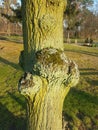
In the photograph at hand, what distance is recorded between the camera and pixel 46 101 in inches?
157

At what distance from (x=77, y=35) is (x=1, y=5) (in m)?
23.1

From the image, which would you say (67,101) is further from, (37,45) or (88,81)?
(37,45)

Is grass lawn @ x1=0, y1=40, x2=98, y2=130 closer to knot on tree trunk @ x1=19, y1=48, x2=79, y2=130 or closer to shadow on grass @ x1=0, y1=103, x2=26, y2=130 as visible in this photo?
shadow on grass @ x1=0, y1=103, x2=26, y2=130

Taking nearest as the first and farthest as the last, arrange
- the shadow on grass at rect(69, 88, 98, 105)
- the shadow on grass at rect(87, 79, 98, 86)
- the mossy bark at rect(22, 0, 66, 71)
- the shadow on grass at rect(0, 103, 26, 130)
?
the mossy bark at rect(22, 0, 66, 71) < the shadow on grass at rect(0, 103, 26, 130) < the shadow on grass at rect(69, 88, 98, 105) < the shadow on grass at rect(87, 79, 98, 86)

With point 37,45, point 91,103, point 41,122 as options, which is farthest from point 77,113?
point 37,45

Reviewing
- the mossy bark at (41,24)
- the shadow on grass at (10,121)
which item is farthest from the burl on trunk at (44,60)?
the shadow on grass at (10,121)

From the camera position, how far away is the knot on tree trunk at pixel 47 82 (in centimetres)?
369

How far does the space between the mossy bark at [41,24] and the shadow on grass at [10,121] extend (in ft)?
8.97

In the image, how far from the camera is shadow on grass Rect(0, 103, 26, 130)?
6258 millimetres

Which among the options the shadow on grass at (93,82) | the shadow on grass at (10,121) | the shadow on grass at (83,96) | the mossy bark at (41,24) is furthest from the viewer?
the shadow on grass at (93,82)

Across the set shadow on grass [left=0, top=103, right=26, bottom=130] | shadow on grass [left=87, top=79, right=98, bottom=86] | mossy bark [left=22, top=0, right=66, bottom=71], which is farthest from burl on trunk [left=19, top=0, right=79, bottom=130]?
shadow on grass [left=87, top=79, right=98, bottom=86]

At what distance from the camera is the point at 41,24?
3682mm

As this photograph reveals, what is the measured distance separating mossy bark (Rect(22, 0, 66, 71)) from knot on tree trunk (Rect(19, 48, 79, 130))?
139 mm

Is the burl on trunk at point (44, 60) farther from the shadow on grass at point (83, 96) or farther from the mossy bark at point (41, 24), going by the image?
the shadow on grass at point (83, 96)
